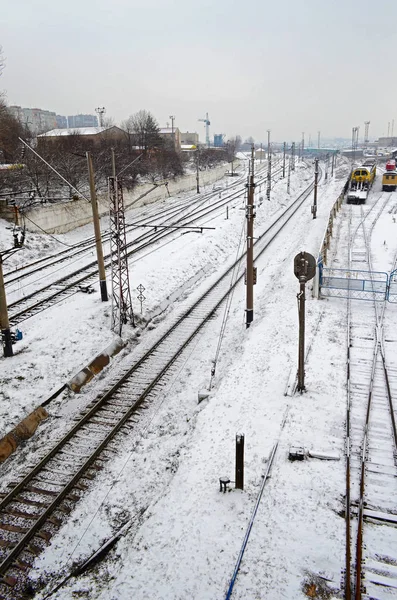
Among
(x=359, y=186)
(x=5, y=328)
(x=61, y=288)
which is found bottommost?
(x=61, y=288)

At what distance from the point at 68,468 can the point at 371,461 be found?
5.83 m

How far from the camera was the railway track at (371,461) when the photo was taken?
5.76 meters

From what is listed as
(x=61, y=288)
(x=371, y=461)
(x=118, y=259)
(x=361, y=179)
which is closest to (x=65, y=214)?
(x=61, y=288)

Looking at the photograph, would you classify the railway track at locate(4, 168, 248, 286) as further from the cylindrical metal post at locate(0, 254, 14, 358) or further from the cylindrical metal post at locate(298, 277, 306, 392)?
the cylindrical metal post at locate(298, 277, 306, 392)

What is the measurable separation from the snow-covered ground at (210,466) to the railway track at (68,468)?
31cm

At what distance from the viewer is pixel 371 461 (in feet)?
25.6

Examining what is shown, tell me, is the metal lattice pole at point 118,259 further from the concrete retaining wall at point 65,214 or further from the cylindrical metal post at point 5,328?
the concrete retaining wall at point 65,214

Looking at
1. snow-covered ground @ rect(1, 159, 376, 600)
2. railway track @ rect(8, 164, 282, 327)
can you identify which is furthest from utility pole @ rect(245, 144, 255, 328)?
railway track @ rect(8, 164, 282, 327)

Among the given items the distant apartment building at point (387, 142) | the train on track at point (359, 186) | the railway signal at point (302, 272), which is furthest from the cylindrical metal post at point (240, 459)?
the distant apartment building at point (387, 142)

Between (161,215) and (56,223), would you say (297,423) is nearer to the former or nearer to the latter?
(56,223)

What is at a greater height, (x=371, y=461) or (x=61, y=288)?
(x=61, y=288)

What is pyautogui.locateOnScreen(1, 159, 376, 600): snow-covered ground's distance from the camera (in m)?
6.05

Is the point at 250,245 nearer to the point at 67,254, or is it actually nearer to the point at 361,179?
the point at 67,254

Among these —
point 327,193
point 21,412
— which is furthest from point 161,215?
point 21,412
